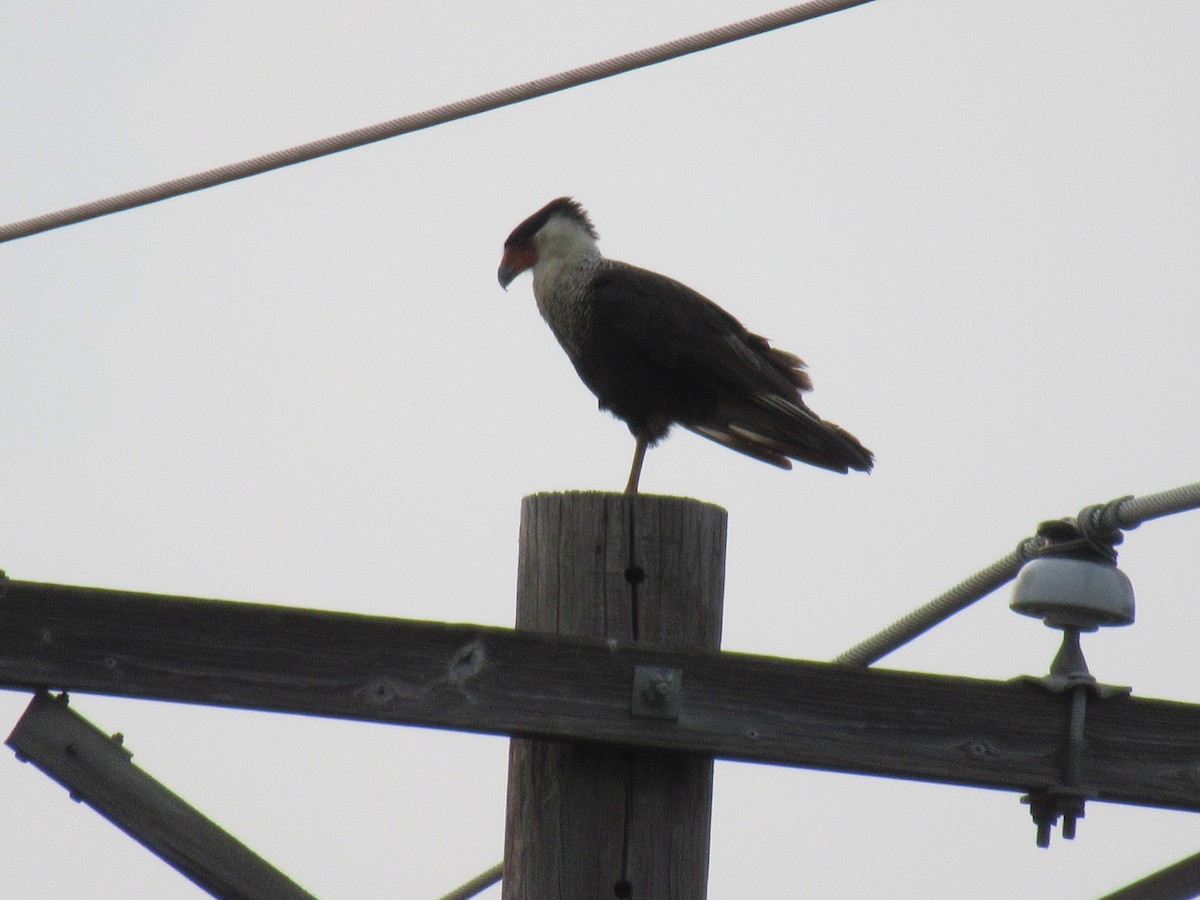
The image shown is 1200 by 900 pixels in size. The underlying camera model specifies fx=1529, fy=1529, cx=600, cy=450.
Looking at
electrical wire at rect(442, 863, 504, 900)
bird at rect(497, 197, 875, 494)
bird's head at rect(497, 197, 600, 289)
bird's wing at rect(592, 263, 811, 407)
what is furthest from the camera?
bird's head at rect(497, 197, 600, 289)

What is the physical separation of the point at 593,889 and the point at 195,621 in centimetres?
64

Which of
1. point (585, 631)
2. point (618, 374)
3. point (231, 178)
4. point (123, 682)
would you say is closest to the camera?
point (123, 682)

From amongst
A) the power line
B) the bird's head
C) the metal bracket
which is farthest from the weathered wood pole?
the bird's head

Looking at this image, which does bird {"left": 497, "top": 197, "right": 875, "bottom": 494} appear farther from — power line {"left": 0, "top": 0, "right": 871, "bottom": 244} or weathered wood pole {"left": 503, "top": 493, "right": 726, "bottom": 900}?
weathered wood pole {"left": 503, "top": 493, "right": 726, "bottom": 900}

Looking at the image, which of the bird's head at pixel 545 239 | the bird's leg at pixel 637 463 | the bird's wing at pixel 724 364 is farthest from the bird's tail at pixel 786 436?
the bird's head at pixel 545 239

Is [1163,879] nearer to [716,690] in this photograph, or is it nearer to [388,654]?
[716,690]

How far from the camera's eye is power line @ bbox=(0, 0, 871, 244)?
2979 mm

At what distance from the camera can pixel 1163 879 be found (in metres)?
2.20

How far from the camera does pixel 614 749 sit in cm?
212

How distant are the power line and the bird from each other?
1.38 m

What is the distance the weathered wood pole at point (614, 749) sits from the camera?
6.77ft

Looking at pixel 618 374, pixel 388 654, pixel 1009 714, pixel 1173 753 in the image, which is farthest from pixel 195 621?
pixel 618 374

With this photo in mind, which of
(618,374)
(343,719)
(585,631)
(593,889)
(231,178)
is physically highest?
(618,374)

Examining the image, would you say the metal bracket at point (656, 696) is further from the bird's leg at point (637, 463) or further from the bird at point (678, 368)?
the bird's leg at point (637, 463)
